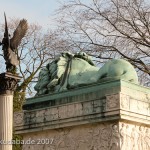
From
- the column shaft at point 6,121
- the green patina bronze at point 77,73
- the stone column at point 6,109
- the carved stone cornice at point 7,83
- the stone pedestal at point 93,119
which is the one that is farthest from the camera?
the carved stone cornice at point 7,83

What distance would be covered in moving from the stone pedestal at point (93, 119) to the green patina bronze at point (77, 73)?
0.23m

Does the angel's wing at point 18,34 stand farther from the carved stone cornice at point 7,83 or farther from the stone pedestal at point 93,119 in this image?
the stone pedestal at point 93,119

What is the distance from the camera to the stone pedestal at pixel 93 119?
6.57 meters

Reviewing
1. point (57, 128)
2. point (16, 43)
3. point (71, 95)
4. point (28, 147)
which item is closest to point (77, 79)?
point (71, 95)

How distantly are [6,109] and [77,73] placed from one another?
5.00 metres

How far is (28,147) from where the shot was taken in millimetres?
7746

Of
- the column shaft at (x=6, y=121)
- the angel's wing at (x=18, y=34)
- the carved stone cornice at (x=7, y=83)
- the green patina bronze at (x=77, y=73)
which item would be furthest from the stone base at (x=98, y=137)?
the angel's wing at (x=18, y=34)

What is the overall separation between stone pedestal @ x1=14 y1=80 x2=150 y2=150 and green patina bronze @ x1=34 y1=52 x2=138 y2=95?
23 cm

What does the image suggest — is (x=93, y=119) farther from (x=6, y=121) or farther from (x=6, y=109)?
(x=6, y=109)

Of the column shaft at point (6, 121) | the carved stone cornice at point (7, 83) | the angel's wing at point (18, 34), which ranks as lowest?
the column shaft at point (6, 121)

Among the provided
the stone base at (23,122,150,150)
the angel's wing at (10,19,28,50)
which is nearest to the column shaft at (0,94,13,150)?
the angel's wing at (10,19,28,50)

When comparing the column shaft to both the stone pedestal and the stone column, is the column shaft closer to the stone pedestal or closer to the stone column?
the stone column

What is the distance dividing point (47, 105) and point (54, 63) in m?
0.91

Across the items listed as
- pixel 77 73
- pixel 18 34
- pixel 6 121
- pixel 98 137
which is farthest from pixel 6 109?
pixel 98 137
